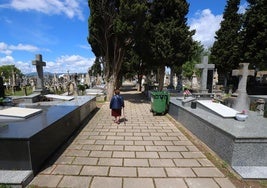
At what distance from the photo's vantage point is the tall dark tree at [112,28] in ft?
35.8

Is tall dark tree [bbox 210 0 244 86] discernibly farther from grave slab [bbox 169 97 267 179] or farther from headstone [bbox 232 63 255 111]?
grave slab [bbox 169 97 267 179]

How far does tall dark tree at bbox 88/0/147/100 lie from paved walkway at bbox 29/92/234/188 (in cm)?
762

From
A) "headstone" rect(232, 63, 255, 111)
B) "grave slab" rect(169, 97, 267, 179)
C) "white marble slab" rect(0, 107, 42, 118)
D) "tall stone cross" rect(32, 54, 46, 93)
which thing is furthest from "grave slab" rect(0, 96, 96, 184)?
"headstone" rect(232, 63, 255, 111)

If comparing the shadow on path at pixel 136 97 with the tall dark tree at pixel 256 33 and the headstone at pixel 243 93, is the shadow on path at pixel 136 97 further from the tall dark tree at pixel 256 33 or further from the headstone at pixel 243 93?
the tall dark tree at pixel 256 33

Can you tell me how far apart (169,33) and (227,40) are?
17150 millimetres

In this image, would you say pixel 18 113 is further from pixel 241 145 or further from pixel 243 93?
pixel 243 93

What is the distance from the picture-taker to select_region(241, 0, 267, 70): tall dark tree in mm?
17938

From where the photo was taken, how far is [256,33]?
1923 cm

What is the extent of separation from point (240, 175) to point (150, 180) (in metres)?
1.69

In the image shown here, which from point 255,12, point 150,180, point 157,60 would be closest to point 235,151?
point 150,180

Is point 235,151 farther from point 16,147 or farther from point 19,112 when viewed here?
point 19,112

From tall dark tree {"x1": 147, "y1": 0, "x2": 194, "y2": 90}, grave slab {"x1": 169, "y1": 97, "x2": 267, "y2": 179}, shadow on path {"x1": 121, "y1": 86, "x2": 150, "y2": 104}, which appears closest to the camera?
grave slab {"x1": 169, "y1": 97, "x2": 267, "y2": 179}

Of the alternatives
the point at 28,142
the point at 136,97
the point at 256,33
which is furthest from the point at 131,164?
the point at 256,33

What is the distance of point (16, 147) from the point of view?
3240 millimetres
